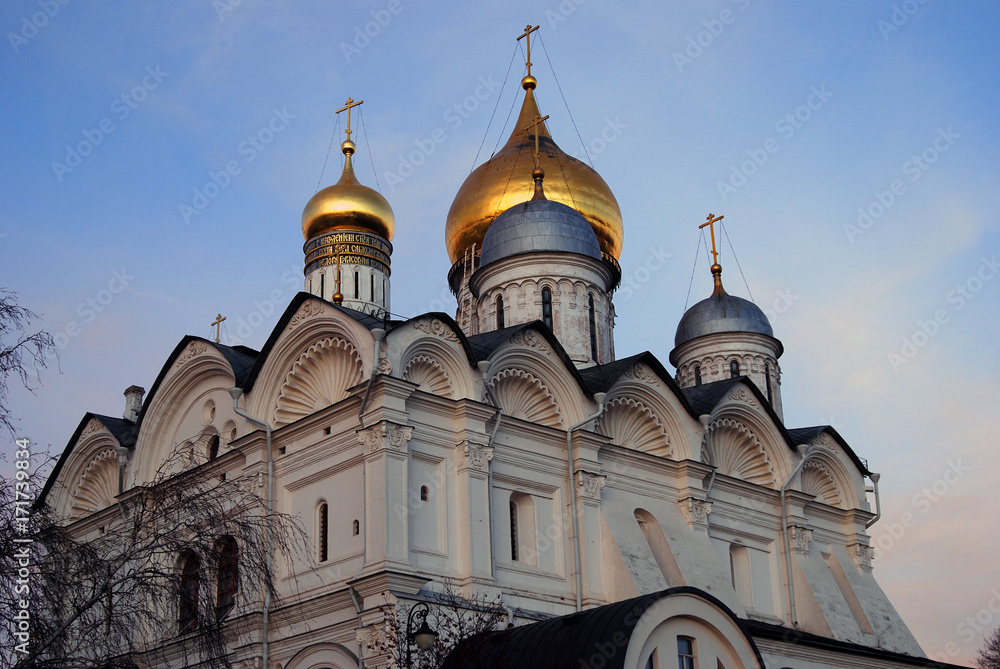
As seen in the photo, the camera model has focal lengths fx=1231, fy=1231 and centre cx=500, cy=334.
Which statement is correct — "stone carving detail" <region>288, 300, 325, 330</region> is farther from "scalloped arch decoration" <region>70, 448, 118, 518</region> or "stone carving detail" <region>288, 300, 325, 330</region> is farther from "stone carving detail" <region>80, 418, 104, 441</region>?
"stone carving detail" <region>80, 418, 104, 441</region>

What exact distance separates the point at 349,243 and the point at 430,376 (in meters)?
11.9

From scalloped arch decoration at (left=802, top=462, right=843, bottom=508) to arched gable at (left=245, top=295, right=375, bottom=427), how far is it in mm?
10733

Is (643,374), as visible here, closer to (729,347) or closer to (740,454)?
(740,454)

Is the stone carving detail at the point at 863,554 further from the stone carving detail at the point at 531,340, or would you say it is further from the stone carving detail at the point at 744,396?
the stone carving detail at the point at 531,340

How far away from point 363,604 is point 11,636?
7453 mm

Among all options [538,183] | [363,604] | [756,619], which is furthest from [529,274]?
[363,604]

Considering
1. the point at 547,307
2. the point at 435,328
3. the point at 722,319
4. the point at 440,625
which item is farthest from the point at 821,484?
the point at 440,625

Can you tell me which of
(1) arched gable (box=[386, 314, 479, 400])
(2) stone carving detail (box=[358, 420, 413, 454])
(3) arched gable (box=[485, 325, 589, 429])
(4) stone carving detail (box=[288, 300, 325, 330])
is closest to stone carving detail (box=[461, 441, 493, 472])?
(1) arched gable (box=[386, 314, 479, 400])

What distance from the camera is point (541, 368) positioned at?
1917cm

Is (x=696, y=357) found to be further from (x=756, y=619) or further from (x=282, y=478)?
(x=282, y=478)

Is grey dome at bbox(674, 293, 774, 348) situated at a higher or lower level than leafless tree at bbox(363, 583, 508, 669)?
higher

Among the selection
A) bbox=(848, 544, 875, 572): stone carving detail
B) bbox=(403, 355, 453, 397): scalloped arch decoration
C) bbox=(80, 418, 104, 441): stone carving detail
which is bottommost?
bbox=(848, 544, 875, 572): stone carving detail

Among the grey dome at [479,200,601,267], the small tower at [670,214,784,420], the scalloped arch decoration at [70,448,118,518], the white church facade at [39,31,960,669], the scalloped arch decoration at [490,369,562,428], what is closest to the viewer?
the white church facade at [39,31,960,669]

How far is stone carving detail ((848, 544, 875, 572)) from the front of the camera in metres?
24.5
